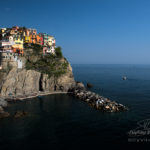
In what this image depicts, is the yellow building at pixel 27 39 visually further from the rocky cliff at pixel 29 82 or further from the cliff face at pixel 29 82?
the cliff face at pixel 29 82

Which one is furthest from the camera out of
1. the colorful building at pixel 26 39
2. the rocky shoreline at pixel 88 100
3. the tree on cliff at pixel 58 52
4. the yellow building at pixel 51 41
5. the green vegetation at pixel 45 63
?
the yellow building at pixel 51 41

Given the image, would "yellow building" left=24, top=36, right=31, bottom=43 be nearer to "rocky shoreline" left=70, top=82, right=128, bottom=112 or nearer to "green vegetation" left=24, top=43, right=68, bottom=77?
"green vegetation" left=24, top=43, right=68, bottom=77

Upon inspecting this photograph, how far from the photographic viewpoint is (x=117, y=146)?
33.5 metres

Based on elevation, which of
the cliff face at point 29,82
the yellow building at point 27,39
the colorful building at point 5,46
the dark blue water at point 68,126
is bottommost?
the dark blue water at point 68,126

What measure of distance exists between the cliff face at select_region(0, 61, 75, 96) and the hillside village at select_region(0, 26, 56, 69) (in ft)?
14.8

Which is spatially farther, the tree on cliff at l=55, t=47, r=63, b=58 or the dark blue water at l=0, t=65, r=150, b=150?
the tree on cliff at l=55, t=47, r=63, b=58

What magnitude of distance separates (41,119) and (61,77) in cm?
3839

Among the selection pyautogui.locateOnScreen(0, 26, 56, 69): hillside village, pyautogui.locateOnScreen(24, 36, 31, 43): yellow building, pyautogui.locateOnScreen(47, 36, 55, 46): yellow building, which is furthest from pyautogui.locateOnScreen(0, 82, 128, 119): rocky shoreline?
pyautogui.locateOnScreen(47, 36, 55, 46): yellow building

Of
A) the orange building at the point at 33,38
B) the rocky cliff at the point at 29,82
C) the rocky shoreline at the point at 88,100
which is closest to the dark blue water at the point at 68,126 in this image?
the rocky shoreline at the point at 88,100

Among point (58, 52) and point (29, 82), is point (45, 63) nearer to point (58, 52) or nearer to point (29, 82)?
point (29, 82)

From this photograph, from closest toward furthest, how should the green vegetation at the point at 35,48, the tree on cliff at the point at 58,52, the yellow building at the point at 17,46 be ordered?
1. the yellow building at the point at 17,46
2. the green vegetation at the point at 35,48
3. the tree on cliff at the point at 58,52

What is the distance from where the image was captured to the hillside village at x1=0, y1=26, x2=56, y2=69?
72188mm

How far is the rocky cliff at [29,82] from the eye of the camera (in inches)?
2685

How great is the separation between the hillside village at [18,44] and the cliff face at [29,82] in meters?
4.51
